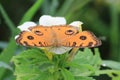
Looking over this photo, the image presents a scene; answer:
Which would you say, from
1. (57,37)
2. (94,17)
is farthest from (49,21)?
(94,17)

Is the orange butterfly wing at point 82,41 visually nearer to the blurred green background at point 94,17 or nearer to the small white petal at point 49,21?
the small white petal at point 49,21

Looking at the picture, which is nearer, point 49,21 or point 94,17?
point 49,21

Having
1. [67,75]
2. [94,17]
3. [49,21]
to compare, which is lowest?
[67,75]

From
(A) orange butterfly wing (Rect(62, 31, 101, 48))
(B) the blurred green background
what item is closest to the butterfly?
(A) orange butterfly wing (Rect(62, 31, 101, 48))

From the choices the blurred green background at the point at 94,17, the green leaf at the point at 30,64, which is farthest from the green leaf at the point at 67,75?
the blurred green background at the point at 94,17

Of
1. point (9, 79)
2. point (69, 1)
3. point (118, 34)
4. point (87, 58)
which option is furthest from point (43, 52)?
point (118, 34)

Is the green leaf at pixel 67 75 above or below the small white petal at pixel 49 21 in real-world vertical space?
below

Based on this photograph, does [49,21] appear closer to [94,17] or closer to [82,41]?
[82,41]

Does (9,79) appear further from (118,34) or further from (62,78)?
(118,34)
